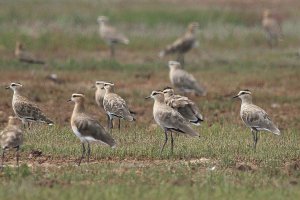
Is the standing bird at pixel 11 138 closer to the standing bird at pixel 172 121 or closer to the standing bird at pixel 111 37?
the standing bird at pixel 172 121

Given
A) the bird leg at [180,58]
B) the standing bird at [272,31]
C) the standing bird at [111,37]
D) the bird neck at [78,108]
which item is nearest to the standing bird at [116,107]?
the bird neck at [78,108]

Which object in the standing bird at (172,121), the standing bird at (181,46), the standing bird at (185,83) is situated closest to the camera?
the standing bird at (172,121)

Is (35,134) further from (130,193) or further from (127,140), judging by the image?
(130,193)

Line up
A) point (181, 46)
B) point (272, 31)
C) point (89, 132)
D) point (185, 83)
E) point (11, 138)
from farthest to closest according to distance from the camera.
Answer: point (272, 31), point (181, 46), point (185, 83), point (89, 132), point (11, 138)

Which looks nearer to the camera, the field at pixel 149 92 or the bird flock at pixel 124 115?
the field at pixel 149 92

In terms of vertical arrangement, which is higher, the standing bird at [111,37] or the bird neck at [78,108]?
the standing bird at [111,37]

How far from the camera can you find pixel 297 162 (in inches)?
504

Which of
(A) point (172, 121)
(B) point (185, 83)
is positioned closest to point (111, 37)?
(B) point (185, 83)

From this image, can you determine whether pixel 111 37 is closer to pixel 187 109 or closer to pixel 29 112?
pixel 29 112

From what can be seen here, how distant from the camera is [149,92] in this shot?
21922 mm

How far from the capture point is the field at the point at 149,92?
11164 millimetres

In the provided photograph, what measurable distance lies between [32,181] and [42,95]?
996 cm

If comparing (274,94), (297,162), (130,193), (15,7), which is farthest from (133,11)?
(130,193)

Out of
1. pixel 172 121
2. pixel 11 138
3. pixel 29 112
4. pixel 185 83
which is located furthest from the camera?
pixel 185 83
